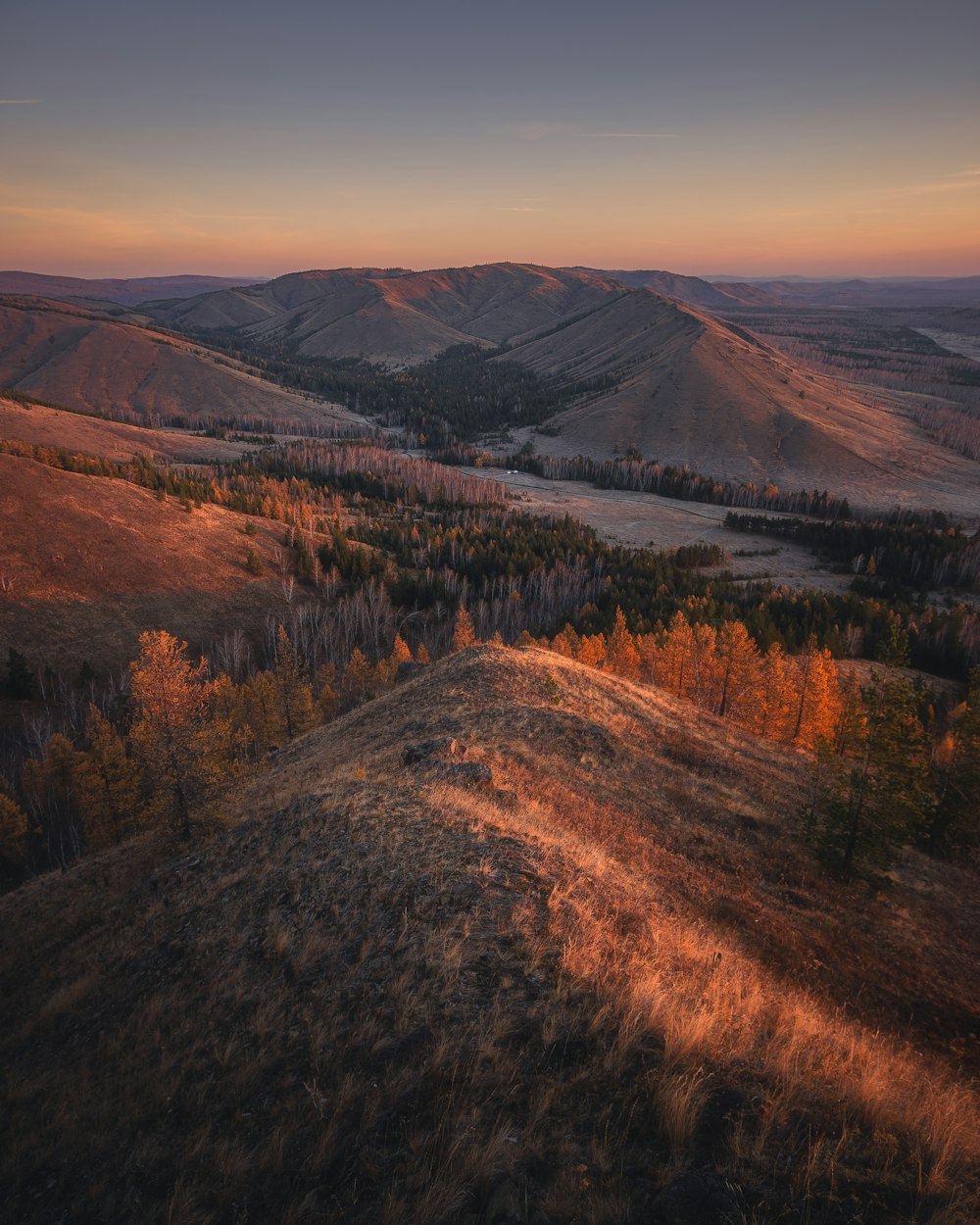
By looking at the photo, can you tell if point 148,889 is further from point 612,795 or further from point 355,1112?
point 612,795

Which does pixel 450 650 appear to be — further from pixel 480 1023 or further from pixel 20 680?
pixel 480 1023

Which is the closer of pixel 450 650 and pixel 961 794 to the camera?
pixel 961 794

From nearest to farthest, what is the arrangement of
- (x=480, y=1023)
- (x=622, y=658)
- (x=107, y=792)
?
1. (x=480, y=1023)
2. (x=107, y=792)
3. (x=622, y=658)

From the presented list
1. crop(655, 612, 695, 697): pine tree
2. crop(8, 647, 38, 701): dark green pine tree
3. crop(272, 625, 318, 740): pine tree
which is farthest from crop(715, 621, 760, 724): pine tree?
crop(8, 647, 38, 701): dark green pine tree

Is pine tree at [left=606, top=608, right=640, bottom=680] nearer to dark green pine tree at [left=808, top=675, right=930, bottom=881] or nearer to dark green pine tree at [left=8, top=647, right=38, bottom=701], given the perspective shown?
dark green pine tree at [left=808, top=675, right=930, bottom=881]

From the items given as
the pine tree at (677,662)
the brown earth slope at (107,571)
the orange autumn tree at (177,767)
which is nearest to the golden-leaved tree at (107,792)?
the orange autumn tree at (177,767)

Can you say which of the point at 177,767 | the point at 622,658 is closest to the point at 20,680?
the point at 177,767
